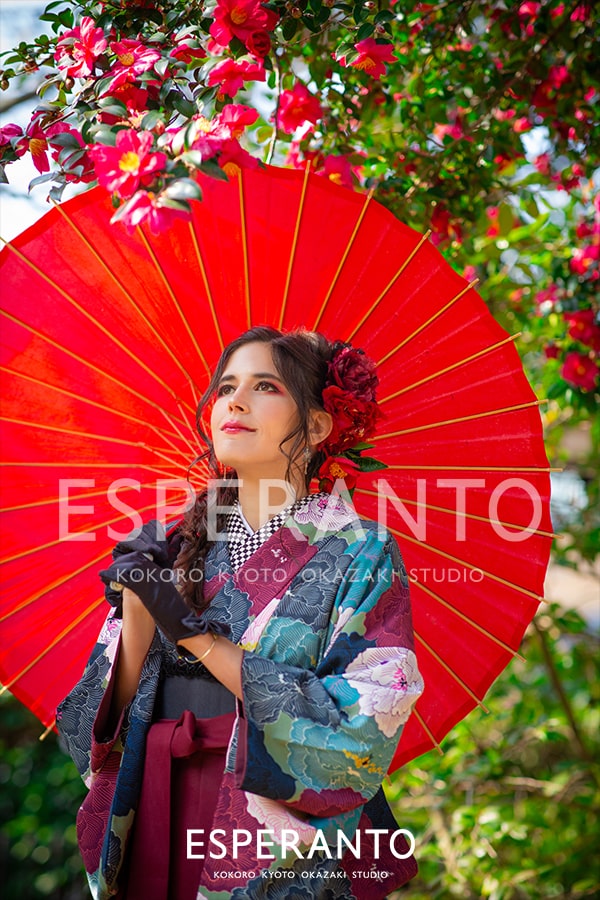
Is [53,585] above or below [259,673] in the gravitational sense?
above

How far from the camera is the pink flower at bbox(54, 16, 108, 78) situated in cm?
178

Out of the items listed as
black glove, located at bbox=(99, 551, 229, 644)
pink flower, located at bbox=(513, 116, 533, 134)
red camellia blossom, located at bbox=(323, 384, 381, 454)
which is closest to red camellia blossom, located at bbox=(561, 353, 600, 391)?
pink flower, located at bbox=(513, 116, 533, 134)

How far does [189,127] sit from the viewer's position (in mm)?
1516

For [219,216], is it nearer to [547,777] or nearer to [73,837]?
[547,777]

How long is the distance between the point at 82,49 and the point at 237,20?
0.32 m

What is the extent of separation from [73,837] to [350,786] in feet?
12.1

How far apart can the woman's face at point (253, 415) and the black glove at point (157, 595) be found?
0.35 meters

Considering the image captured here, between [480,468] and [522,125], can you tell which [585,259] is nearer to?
[522,125]

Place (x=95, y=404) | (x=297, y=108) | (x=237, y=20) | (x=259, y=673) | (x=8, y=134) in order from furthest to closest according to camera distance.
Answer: (x=297, y=108) → (x=95, y=404) → (x=8, y=134) → (x=237, y=20) → (x=259, y=673)

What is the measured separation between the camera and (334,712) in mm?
→ 1556

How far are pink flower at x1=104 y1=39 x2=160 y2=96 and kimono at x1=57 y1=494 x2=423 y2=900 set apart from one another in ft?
2.92

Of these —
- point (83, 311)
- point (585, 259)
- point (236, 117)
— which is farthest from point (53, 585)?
point (585, 259)

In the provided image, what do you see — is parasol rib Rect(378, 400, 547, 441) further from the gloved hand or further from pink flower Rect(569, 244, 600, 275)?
pink flower Rect(569, 244, 600, 275)

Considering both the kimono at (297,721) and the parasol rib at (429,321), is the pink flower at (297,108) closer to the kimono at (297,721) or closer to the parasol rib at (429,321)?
the parasol rib at (429,321)
